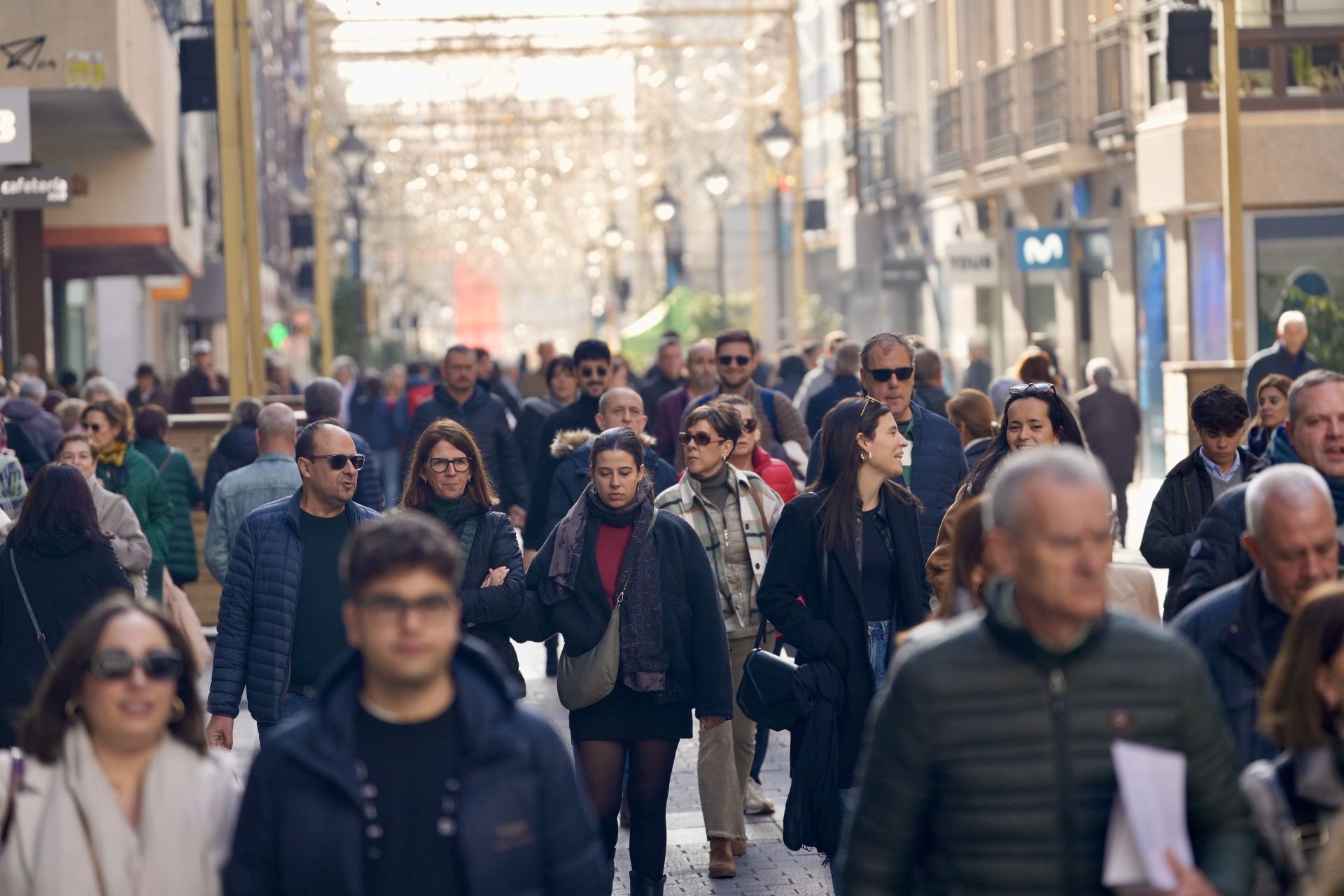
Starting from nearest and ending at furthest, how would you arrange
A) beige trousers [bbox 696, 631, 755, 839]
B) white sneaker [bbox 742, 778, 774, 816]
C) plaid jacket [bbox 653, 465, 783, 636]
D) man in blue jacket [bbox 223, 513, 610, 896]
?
1. man in blue jacket [bbox 223, 513, 610, 896]
2. beige trousers [bbox 696, 631, 755, 839]
3. plaid jacket [bbox 653, 465, 783, 636]
4. white sneaker [bbox 742, 778, 774, 816]

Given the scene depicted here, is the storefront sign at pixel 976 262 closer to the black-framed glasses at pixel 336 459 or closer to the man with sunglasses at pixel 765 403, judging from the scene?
the man with sunglasses at pixel 765 403

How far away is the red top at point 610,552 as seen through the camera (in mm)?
7859

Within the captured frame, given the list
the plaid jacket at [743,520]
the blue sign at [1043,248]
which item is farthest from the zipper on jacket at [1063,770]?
the blue sign at [1043,248]

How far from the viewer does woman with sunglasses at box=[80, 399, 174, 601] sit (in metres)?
12.2

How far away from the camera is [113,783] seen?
14.3 ft

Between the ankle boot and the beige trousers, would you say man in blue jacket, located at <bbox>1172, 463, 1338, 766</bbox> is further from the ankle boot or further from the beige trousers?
the beige trousers

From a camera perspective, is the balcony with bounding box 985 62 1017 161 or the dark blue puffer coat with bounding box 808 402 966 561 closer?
the dark blue puffer coat with bounding box 808 402 966 561

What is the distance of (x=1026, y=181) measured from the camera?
33062 mm

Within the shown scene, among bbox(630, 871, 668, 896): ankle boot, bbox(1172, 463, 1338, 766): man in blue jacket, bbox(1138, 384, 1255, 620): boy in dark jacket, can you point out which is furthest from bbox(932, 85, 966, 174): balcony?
bbox(1172, 463, 1338, 766): man in blue jacket

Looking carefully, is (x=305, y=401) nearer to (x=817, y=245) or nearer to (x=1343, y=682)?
(x=1343, y=682)

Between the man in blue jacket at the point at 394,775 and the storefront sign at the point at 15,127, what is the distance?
1448 cm

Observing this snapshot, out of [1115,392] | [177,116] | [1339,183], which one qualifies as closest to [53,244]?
[177,116]

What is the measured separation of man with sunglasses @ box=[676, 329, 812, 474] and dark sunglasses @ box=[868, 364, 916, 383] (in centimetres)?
385

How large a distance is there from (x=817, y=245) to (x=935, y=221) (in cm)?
1984
